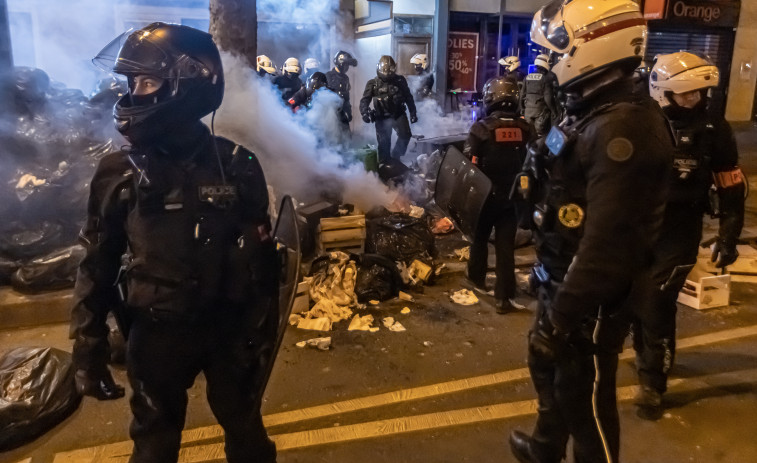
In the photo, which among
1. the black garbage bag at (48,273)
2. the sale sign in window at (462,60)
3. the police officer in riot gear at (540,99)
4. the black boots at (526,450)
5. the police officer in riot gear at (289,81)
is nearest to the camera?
the black boots at (526,450)

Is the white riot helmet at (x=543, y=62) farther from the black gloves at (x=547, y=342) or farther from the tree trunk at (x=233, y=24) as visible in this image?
the black gloves at (x=547, y=342)

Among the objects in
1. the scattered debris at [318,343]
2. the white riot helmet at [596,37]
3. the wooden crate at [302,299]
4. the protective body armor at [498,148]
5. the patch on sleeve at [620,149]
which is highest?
the white riot helmet at [596,37]

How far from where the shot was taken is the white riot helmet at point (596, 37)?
225 cm

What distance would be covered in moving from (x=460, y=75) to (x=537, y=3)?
2.52 metres

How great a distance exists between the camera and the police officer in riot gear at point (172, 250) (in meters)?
2.18

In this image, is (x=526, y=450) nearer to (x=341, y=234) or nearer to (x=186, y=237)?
(x=186, y=237)

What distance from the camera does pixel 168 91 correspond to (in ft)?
7.17

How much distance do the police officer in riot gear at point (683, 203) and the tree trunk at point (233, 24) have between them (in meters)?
4.49

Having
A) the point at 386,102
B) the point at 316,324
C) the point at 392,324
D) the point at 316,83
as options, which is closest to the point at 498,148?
the point at 392,324

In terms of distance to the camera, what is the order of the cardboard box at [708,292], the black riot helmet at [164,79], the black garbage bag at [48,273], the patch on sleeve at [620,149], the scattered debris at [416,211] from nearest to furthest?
the patch on sleeve at [620,149], the black riot helmet at [164,79], the black garbage bag at [48,273], the cardboard box at [708,292], the scattered debris at [416,211]

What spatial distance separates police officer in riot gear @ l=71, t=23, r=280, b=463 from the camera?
7.14 feet

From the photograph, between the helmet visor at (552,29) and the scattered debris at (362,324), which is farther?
the scattered debris at (362,324)

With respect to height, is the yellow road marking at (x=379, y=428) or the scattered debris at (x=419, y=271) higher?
the scattered debris at (x=419, y=271)

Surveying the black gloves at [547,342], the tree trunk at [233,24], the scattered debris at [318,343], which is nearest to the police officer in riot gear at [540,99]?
the tree trunk at [233,24]
